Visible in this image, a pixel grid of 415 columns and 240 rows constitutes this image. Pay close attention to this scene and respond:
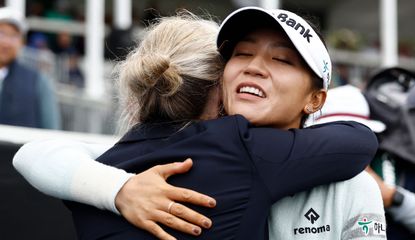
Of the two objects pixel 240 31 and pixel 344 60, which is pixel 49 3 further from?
pixel 240 31

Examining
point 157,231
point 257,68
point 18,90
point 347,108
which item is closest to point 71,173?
point 157,231

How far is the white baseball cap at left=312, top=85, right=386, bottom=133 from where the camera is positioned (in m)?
2.89

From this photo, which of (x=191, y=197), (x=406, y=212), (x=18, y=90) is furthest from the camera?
(x=18, y=90)

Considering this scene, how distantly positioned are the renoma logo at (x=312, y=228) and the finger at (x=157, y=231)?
1.14 ft

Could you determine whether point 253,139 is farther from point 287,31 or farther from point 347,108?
point 347,108

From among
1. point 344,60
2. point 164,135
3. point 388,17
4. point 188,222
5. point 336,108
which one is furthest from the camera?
point 344,60

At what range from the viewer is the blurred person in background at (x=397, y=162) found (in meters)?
2.88

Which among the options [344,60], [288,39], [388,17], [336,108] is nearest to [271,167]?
[288,39]

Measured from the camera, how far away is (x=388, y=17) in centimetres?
907

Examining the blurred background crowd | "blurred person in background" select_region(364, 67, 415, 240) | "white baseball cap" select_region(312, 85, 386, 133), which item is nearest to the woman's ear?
A: "white baseball cap" select_region(312, 85, 386, 133)

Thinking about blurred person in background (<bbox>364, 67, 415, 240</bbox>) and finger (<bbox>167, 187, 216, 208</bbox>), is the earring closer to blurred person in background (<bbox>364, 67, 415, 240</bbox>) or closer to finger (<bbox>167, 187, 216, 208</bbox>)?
finger (<bbox>167, 187, 216, 208</bbox>)

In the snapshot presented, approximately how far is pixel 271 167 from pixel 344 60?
10.7 m

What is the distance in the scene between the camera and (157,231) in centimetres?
181

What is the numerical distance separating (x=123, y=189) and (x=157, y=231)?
152 millimetres
